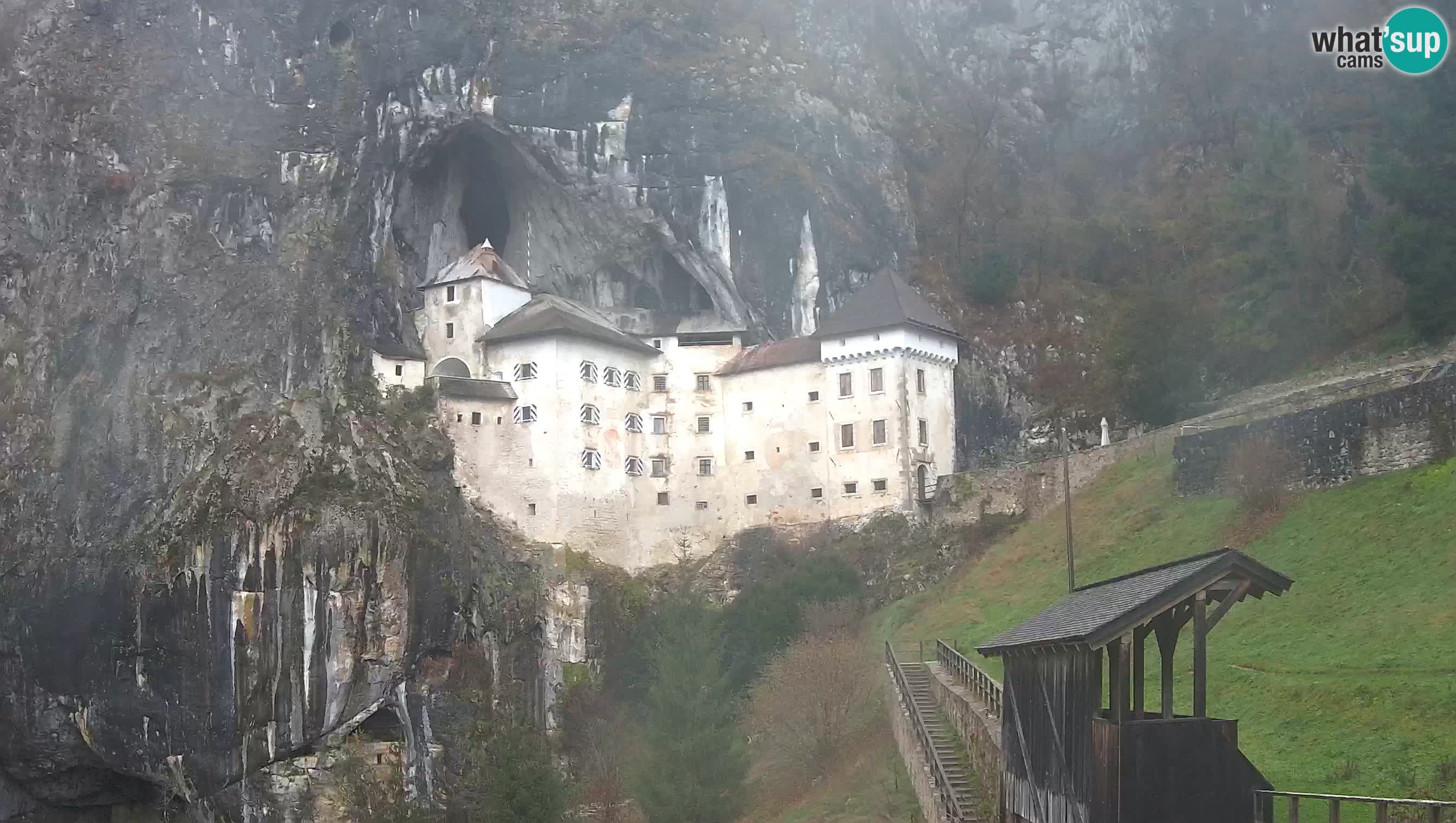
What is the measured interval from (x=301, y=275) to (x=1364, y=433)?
122ft

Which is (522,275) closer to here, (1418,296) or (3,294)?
(3,294)

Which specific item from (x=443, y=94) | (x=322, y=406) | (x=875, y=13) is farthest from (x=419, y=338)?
(x=875, y=13)

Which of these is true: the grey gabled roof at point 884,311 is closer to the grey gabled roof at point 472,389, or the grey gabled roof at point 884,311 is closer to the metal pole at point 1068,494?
the metal pole at point 1068,494

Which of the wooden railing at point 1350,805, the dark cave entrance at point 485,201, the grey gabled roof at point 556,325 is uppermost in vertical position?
the dark cave entrance at point 485,201

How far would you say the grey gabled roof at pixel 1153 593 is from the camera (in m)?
19.1

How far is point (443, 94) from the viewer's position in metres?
61.4

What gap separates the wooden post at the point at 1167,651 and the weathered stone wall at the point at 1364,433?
1932 cm

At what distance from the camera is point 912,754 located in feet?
108

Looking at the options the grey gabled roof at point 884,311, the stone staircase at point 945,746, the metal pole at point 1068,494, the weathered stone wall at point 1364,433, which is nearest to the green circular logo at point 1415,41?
the metal pole at point 1068,494

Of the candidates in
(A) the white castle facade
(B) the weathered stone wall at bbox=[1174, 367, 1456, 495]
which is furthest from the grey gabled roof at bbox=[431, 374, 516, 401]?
(B) the weathered stone wall at bbox=[1174, 367, 1456, 495]

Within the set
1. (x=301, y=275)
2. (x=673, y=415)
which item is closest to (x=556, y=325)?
(x=673, y=415)

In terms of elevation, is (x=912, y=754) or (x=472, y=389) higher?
(x=472, y=389)

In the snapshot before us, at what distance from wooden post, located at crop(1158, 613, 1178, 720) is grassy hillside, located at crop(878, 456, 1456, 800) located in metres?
3.33

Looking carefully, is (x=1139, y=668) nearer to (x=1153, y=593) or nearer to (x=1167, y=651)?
(x=1167, y=651)
